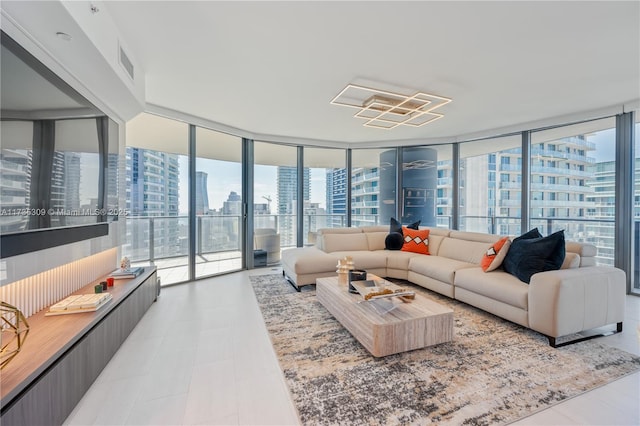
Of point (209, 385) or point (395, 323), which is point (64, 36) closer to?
point (209, 385)

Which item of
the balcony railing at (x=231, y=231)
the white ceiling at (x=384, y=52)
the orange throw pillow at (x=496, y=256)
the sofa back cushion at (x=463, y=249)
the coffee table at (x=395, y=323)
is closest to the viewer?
the white ceiling at (x=384, y=52)

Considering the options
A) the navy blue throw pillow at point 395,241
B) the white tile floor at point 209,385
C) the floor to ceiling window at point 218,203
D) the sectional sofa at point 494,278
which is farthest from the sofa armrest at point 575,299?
the floor to ceiling window at point 218,203

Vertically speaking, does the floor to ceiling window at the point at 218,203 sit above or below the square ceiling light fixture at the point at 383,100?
below

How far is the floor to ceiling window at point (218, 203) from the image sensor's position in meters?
4.53

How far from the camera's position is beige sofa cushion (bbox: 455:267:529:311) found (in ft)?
8.26

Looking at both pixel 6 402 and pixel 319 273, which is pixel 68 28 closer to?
pixel 6 402

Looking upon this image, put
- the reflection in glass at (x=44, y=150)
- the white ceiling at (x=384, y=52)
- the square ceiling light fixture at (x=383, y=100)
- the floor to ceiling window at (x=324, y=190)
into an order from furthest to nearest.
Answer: the floor to ceiling window at (x=324, y=190), the square ceiling light fixture at (x=383, y=100), the white ceiling at (x=384, y=52), the reflection in glass at (x=44, y=150)

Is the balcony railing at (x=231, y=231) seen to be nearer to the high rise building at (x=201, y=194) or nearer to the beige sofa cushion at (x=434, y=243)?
the high rise building at (x=201, y=194)

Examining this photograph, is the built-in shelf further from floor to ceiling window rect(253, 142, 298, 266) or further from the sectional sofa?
floor to ceiling window rect(253, 142, 298, 266)

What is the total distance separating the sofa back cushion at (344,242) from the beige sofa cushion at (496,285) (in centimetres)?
178

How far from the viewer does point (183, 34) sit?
222 cm

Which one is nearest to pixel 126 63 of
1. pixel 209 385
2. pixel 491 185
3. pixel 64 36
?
pixel 64 36

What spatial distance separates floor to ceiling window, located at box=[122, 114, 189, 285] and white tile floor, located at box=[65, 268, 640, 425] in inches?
59.8

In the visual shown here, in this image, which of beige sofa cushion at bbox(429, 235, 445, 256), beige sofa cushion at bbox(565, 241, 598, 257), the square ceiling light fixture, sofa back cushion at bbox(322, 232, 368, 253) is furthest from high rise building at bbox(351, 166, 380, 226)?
beige sofa cushion at bbox(565, 241, 598, 257)
